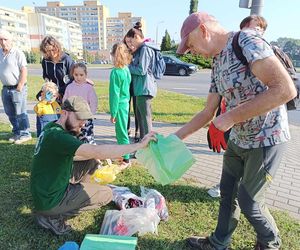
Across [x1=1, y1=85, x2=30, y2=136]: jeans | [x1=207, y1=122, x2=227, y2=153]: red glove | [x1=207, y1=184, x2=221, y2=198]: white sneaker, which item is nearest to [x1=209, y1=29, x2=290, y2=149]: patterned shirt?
[x1=207, y1=122, x2=227, y2=153]: red glove

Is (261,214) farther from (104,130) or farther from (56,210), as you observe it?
(104,130)

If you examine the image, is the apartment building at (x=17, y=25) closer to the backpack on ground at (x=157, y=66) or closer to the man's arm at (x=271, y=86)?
the backpack on ground at (x=157, y=66)

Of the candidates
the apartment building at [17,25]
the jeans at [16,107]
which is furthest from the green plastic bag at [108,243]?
the apartment building at [17,25]

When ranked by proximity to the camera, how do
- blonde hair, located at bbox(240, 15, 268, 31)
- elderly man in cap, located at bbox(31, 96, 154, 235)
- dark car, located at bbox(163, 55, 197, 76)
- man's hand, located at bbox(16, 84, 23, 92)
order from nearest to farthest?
elderly man in cap, located at bbox(31, 96, 154, 235) < blonde hair, located at bbox(240, 15, 268, 31) < man's hand, located at bbox(16, 84, 23, 92) < dark car, located at bbox(163, 55, 197, 76)

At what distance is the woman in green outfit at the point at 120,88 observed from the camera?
153 inches

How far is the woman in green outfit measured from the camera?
3.88 m

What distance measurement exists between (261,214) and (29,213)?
7.24 feet

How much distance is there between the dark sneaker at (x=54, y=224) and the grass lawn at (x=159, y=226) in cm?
6

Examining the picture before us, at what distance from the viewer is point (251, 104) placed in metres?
1.67

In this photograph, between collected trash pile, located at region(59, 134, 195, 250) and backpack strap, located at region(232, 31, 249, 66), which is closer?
backpack strap, located at region(232, 31, 249, 66)

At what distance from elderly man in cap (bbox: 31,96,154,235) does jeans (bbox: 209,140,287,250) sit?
26.1 inches

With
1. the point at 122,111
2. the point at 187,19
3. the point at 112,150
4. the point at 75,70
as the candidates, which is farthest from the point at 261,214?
the point at 75,70

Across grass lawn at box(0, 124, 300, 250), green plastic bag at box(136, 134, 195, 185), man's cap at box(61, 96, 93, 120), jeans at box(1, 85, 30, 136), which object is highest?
man's cap at box(61, 96, 93, 120)

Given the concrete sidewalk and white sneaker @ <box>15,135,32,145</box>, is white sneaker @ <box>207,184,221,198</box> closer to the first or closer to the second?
the concrete sidewalk
